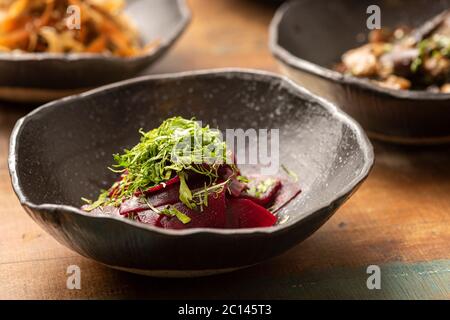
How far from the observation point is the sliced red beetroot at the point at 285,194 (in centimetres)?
250

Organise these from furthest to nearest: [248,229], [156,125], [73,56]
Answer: [73,56], [156,125], [248,229]

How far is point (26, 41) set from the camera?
3471 mm

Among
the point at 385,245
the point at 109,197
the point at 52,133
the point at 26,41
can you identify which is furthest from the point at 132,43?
the point at 385,245

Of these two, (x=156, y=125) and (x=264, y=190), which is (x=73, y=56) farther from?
(x=264, y=190)

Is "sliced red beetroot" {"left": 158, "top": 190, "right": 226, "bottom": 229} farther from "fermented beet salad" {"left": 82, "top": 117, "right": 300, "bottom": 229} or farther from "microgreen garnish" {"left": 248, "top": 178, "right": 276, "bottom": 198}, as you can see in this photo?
"microgreen garnish" {"left": 248, "top": 178, "right": 276, "bottom": 198}

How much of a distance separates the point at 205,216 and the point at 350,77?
3.23ft

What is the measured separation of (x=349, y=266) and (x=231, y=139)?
68 centimetres

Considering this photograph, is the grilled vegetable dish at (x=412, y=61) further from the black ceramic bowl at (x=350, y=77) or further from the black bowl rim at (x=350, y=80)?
the black bowl rim at (x=350, y=80)

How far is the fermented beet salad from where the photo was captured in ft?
7.22

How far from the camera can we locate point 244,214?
2.27m

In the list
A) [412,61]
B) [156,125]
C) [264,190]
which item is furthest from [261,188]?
[412,61]

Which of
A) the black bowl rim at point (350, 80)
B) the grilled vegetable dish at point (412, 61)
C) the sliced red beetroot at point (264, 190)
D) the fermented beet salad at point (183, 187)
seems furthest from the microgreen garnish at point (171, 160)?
the grilled vegetable dish at point (412, 61)

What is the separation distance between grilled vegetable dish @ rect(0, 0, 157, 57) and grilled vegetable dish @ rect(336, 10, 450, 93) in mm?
1045
